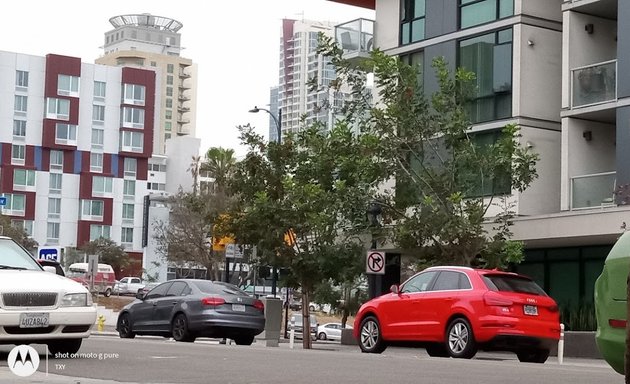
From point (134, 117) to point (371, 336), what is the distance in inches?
4128

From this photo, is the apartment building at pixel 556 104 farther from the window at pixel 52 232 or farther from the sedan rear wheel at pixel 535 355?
the window at pixel 52 232

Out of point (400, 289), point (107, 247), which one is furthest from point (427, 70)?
point (107, 247)

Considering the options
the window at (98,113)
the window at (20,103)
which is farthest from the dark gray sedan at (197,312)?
the window at (98,113)

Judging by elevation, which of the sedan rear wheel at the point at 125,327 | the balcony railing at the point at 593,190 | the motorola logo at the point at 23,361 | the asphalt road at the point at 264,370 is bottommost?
the sedan rear wheel at the point at 125,327

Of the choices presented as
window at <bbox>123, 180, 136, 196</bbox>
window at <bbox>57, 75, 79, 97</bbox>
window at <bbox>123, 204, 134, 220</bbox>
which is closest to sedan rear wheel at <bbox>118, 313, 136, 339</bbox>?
window at <bbox>57, 75, 79, 97</bbox>

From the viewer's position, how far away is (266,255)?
116 ft

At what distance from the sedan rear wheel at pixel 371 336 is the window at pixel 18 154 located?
98.1m

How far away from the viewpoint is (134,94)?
12588 centimetres

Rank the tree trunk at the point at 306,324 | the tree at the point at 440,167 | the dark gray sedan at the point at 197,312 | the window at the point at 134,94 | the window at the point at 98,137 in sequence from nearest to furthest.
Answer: the dark gray sedan at the point at 197,312 → the tree at the point at 440,167 → the tree trunk at the point at 306,324 → the window at the point at 98,137 → the window at the point at 134,94

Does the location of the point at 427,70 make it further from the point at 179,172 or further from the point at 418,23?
the point at 179,172

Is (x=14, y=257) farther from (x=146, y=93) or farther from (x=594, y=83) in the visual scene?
(x=146, y=93)

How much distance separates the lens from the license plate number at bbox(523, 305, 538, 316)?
21.2 meters

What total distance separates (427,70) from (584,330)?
11.0 meters

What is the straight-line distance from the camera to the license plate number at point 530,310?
2117 centimetres
